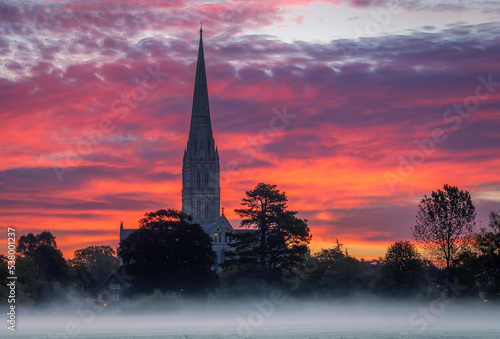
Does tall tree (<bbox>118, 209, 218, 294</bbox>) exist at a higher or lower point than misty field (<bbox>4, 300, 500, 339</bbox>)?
higher

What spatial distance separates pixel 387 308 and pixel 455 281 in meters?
25.2

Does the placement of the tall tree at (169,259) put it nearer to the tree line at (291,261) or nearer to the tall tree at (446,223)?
the tree line at (291,261)

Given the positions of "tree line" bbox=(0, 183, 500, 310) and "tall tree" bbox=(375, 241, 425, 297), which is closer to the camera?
"tree line" bbox=(0, 183, 500, 310)

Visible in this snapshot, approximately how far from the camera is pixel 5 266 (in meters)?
107

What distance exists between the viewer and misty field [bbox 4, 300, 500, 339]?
82500 millimetres

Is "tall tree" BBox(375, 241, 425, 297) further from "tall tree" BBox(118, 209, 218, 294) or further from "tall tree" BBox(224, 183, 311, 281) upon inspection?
"tall tree" BBox(118, 209, 218, 294)

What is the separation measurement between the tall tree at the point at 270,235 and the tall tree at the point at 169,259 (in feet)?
39.4

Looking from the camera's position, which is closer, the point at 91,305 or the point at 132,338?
the point at 132,338

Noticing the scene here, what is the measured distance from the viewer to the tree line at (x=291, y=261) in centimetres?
8306

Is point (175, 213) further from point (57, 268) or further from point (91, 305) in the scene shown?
point (91, 305)

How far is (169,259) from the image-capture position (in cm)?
10775

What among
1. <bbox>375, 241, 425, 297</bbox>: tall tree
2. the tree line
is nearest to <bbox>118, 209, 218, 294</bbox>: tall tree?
the tree line

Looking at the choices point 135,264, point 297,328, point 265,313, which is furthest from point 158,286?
point 297,328

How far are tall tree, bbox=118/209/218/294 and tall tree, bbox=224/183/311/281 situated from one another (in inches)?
473
